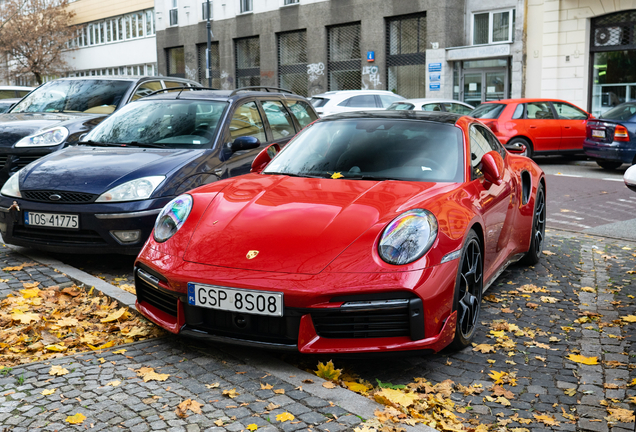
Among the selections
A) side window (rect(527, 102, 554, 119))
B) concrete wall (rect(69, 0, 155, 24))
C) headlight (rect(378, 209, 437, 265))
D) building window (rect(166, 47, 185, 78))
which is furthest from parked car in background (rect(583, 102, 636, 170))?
concrete wall (rect(69, 0, 155, 24))

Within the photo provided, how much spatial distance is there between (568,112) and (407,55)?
47.7 feet

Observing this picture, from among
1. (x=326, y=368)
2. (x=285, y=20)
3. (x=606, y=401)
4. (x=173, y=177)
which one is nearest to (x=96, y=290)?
(x=173, y=177)

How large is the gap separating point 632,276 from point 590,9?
20310 mm

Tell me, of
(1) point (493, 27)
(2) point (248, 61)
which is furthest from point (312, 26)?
(1) point (493, 27)

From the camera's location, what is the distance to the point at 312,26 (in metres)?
33.8

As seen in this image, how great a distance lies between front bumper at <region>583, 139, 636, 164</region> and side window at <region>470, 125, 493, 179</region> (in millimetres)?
9416

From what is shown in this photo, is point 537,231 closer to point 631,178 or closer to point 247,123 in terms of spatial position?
point 631,178

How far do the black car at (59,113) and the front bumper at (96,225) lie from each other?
2.66 metres

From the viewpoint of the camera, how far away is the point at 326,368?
144 inches

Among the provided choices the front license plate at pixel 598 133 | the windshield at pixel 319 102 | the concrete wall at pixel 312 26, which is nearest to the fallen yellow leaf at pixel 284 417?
the front license plate at pixel 598 133

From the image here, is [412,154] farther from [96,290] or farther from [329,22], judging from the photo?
[329,22]

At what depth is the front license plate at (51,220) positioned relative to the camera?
222 inches

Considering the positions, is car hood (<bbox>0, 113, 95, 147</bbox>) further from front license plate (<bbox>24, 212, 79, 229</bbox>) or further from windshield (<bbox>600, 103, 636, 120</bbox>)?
windshield (<bbox>600, 103, 636, 120</bbox>)

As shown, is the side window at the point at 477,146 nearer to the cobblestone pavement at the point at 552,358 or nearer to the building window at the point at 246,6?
the cobblestone pavement at the point at 552,358
